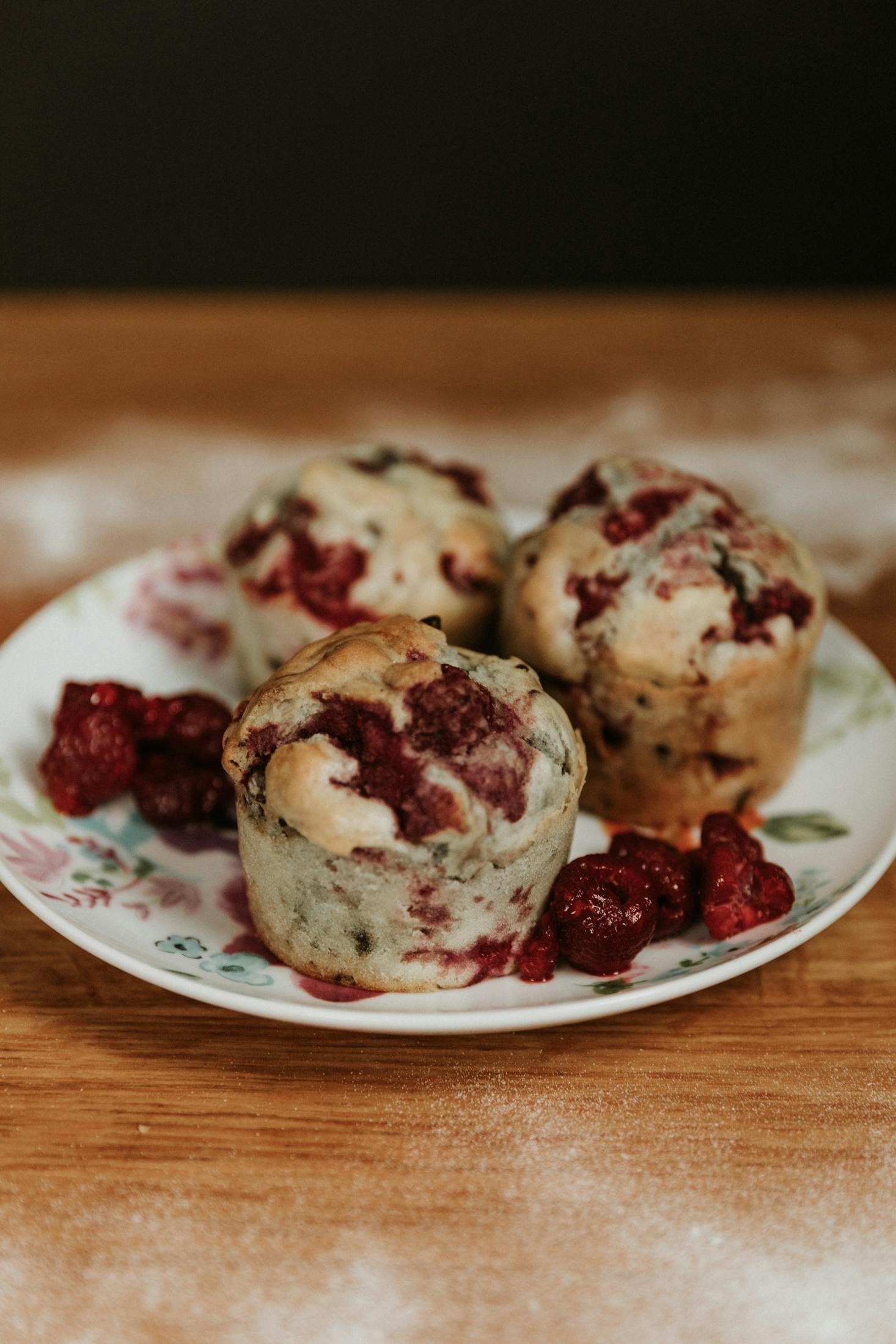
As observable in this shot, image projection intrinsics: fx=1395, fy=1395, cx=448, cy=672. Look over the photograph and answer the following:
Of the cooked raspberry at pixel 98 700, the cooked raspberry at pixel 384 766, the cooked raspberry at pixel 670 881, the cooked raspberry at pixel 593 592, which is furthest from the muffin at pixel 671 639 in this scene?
the cooked raspberry at pixel 98 700

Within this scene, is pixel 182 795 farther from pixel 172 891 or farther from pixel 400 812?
pixel 400 812

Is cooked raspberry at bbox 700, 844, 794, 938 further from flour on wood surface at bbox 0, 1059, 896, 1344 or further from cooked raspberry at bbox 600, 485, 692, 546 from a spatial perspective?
cooked raspberry at bbox 600, 485, 692, 546

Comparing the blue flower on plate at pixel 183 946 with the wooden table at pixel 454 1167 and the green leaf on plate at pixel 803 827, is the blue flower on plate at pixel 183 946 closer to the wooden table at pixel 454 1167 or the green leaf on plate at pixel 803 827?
the wooden table at pixel 454 1167

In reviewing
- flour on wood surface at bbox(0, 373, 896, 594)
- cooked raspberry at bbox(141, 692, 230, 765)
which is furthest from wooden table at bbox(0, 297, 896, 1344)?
flour on wood surface at bbox(0, 373, 896, 594)

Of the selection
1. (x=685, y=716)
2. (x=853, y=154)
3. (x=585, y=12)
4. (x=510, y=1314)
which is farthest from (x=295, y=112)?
(x=510, y=1314)

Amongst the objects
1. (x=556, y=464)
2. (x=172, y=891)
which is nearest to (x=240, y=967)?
(x=172, y=891)

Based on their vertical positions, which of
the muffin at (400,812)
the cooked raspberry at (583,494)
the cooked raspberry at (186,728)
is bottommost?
the cooked raspberry at (186,728)
